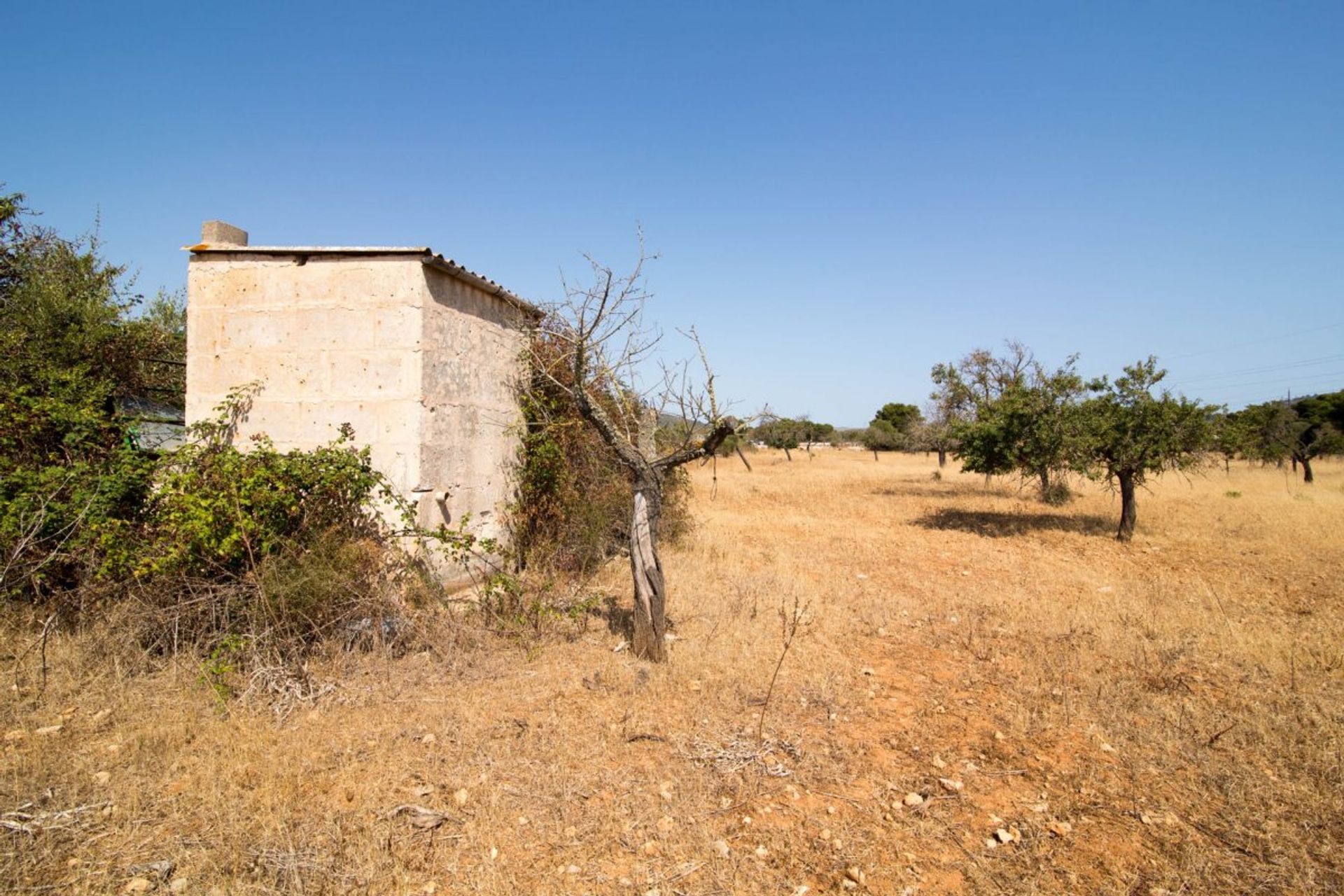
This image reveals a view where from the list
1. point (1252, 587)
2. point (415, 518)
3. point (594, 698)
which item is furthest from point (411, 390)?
point (1252, 587)

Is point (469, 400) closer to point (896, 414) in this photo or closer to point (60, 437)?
point (60, 437)

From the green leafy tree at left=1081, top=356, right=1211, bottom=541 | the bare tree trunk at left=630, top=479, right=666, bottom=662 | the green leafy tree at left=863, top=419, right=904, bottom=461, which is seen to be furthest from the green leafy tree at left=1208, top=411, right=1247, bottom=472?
the green leafy tree at left=863, top=419, right=904, bottom=461

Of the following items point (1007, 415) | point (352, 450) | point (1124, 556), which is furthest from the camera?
point (1007, 415)

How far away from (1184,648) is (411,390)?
800 cm

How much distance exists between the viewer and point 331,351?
6.83m

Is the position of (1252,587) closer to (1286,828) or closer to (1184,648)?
(1184,648)

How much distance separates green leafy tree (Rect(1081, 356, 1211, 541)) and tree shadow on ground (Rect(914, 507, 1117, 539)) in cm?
117

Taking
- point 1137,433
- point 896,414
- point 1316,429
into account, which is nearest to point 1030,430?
point 1137,433

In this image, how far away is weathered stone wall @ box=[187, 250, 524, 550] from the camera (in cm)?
677

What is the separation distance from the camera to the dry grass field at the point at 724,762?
3320 millimetres

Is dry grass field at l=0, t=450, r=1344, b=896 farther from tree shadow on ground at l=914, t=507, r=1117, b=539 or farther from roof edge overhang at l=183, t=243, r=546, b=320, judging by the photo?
tree shadow on ground at l=914, t=507, r=1117, b=539

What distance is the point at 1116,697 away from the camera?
5469mm

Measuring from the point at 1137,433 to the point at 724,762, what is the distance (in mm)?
12240

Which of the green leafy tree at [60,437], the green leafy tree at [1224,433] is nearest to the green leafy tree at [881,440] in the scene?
the green leafy tree at [1224,433]
